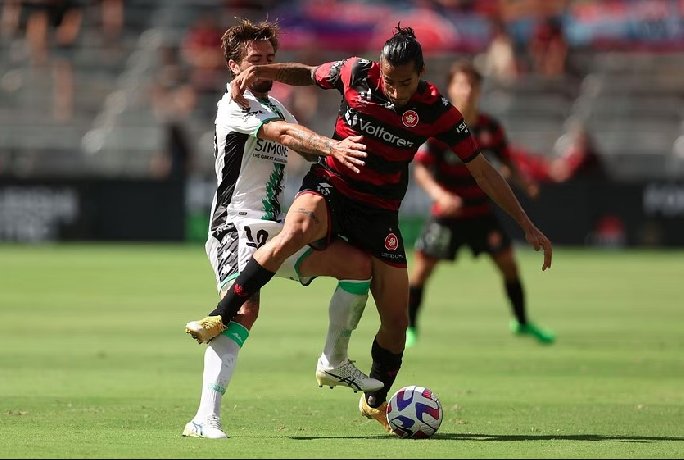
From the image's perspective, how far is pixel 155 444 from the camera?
298 inches

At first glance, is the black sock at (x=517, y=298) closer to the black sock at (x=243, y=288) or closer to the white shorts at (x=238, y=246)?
the white shorts at (x=238, y=246)

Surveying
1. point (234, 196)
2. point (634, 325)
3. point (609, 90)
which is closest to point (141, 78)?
point (609, 90)

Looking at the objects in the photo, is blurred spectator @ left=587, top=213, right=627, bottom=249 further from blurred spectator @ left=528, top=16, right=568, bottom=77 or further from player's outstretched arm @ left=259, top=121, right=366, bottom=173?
player's outstretched arm @ left=259, top=121, right=366, bottom=173

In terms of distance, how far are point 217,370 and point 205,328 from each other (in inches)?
10.4

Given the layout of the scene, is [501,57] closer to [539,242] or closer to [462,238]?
[462,238]

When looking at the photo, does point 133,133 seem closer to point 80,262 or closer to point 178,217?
point 178,217

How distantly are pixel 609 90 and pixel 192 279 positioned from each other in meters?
14.3

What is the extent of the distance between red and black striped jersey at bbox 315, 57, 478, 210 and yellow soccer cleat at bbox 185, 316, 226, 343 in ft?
3.91

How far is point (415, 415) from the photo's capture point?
830 cm

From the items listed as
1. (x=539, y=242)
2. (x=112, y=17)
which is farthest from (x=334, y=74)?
(x=112, y=17)

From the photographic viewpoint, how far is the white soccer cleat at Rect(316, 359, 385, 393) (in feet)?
29.1

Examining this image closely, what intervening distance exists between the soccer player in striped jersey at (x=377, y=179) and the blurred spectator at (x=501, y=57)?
24.0m

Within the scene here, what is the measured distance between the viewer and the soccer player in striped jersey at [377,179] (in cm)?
824

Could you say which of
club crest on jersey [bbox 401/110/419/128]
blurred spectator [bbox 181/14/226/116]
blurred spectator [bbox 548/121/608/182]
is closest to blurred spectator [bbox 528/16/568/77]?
blurred spectator [bbox 548/121/608/182]
